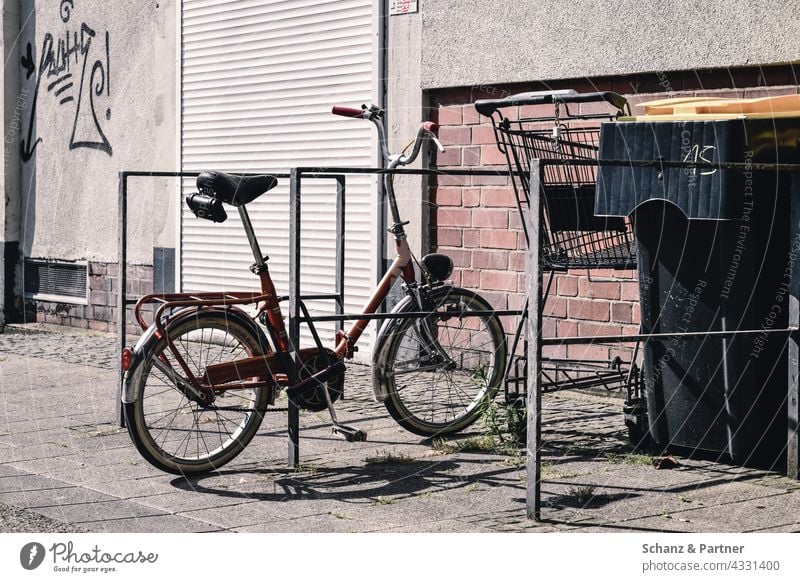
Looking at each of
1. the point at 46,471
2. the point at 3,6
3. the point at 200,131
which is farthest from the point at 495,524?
the point at 3,6

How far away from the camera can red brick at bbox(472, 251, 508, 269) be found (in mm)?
8328

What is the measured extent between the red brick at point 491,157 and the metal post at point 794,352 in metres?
3.06

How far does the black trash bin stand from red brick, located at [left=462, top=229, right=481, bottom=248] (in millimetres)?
2852

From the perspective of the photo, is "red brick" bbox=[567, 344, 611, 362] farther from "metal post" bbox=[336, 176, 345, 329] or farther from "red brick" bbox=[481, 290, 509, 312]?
"metal post" bbox=[336, 176, 345, 329]

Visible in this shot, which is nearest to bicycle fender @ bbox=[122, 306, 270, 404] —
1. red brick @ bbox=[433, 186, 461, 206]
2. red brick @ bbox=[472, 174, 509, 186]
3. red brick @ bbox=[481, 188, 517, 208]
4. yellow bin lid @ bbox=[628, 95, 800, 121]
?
yellow bin lid @ bbox=[628, 95, 800, 121]

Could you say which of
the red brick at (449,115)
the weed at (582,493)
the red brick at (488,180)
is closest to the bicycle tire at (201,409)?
the weed at (582,493)

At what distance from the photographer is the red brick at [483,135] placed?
840 cm

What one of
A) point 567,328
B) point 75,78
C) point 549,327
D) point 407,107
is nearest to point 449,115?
point 407,107

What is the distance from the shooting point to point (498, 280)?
840cm

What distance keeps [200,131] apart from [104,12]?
1841 millimetres

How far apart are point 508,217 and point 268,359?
9.56ft

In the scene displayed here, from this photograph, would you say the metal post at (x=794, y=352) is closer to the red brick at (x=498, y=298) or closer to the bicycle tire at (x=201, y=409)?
the bicycle tire at (x=201, y=409)

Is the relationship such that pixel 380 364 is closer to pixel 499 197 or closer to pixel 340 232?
pixel 340 232
